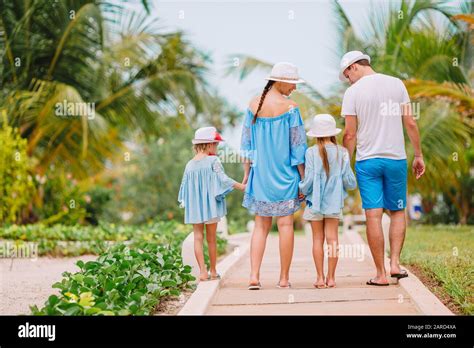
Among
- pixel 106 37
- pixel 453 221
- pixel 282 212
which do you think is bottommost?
pixel 453 221

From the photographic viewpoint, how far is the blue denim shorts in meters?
6.29

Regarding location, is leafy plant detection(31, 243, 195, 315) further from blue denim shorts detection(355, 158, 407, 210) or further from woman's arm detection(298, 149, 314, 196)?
blue denim shorts detection(355, 158, 407, 210)

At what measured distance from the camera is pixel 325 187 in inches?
249

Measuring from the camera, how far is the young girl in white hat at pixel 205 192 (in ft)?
21.9

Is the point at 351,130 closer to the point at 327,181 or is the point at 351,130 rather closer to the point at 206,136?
the point at 327,181

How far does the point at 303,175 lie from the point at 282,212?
0.35m

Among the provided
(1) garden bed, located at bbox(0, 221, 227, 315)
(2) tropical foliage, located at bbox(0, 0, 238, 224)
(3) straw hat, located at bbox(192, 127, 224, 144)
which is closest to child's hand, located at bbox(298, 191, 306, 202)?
(3) straw hat, located at bbox(192, 127, 224, 144)

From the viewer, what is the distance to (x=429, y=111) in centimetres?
1382

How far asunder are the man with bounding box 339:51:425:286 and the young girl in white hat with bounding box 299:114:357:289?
0.14 metres
